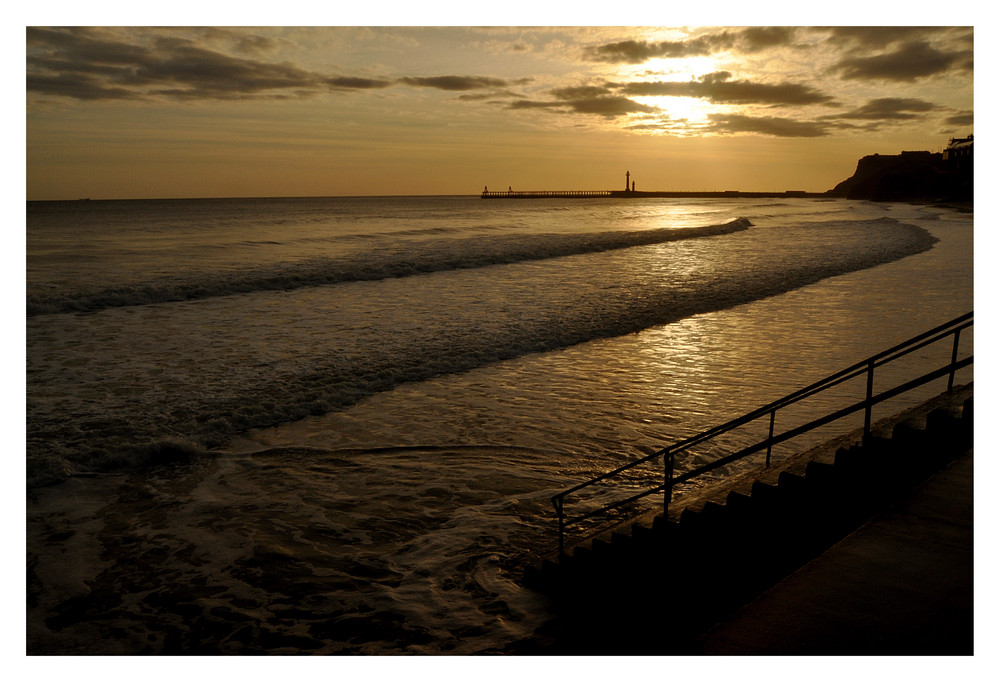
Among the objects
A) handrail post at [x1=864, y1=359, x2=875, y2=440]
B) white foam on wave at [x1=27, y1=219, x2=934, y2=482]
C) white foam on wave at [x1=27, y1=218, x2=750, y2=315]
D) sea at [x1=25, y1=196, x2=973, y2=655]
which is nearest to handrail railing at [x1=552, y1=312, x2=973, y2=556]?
handrail post at [x1=864, y1=359, x2=875, y2=440]

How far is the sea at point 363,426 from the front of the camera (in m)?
6.16

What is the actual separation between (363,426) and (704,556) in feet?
20.9

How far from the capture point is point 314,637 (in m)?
5.71

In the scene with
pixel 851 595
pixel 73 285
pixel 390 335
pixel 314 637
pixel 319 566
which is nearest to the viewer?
pixel 851 595

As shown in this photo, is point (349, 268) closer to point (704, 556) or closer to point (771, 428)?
point (771, 428)

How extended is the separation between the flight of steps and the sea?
48 cm

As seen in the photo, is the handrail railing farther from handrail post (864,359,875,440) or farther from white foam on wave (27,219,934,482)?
white foam on wave (27,219,934,482)

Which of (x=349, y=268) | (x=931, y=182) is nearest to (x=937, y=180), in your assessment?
(x=931, y=182)

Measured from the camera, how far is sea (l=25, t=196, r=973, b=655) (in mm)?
6156

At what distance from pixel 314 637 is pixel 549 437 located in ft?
17.0

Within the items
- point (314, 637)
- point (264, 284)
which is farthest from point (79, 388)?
point (264, 284)

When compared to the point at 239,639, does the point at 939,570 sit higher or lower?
higher

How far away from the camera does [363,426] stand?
1087 cm

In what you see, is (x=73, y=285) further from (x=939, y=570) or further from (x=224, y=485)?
(x=939, y=570)
